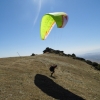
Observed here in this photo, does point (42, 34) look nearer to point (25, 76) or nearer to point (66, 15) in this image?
point (66, 15)

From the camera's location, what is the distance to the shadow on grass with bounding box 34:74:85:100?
18.3 metres

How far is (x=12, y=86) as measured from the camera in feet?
58.5

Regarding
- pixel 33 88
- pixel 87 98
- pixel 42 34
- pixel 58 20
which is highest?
pixel 58 20

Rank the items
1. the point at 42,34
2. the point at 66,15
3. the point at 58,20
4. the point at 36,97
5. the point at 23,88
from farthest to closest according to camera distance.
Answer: the point at 42,34, the point at 66,15, the point at 58,20, the point at 23,88, the point at 36,97

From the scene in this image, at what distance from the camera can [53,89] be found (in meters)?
19.6

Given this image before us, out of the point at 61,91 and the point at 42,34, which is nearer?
the point at 61,91

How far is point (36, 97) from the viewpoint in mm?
16406

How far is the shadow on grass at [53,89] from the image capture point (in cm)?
1827

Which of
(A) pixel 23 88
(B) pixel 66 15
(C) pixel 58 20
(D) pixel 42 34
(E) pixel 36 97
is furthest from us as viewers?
(D) pixel 42 34

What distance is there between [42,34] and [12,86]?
7.78 metres

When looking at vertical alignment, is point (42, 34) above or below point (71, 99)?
above

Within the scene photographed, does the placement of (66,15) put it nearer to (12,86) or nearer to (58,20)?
(58,20)

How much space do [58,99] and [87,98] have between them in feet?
14.0

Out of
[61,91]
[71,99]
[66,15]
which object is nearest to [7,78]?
[61,91]
